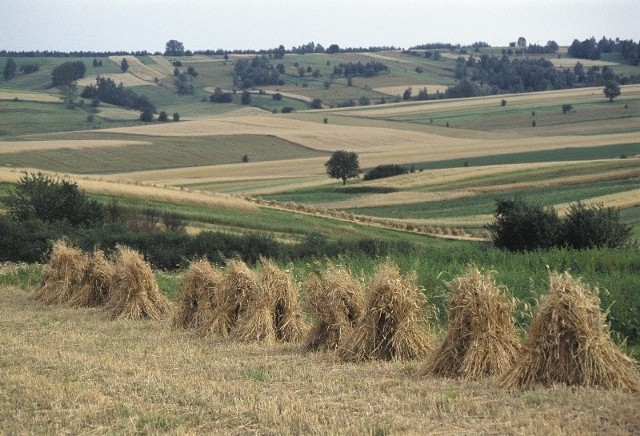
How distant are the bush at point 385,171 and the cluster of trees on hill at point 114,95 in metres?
85.0

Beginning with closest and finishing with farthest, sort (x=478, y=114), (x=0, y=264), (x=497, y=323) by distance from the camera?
1. (x=497, y=323)
2. (x=0, y=264)
3. (x=478, y=114)

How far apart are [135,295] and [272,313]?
4711mm

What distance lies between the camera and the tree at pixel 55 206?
147 feet

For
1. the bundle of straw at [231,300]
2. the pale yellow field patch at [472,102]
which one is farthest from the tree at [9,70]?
the bundle of straw at [231,300]

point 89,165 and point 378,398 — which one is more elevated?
point 378,398

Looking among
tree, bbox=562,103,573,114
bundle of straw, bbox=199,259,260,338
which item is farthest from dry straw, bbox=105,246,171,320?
tree, bbox=562,103,573,114

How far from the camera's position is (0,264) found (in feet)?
114

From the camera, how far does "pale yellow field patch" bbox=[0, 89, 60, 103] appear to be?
154325 mm

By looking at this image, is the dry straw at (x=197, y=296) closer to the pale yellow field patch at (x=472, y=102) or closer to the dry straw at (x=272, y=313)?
the dry straw at (x=272, y=313)

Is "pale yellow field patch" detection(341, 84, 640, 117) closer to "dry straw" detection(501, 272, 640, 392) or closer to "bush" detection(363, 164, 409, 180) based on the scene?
"bush" detection(363, 164, 409, 180)

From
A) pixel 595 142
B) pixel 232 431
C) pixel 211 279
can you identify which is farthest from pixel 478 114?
pixel 232 431

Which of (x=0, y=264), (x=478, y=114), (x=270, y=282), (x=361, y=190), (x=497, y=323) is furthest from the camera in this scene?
(x=478, y=114)

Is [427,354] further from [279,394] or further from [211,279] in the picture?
[211,279]

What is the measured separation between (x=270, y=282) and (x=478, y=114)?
12694 centimetres
